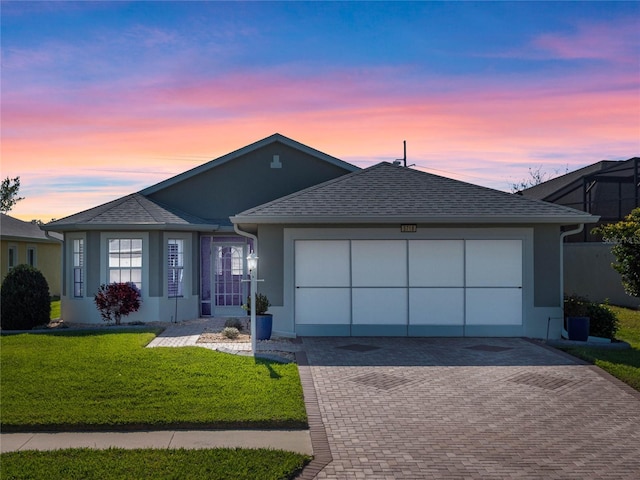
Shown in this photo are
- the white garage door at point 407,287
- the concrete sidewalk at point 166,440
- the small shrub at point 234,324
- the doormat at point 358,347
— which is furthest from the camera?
the small shrub at point 234,324

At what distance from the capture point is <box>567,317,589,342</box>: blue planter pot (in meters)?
14.4

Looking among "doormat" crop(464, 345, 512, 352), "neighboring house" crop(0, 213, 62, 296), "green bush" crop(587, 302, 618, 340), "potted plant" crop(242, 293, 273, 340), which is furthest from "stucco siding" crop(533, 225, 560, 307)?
"neighboring house" crop(0, 213, 62, 296)

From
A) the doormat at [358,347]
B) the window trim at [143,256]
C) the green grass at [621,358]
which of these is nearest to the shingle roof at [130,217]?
the window trim at [143,256]

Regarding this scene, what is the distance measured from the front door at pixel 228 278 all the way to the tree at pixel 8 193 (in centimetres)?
3754

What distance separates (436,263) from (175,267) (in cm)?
770

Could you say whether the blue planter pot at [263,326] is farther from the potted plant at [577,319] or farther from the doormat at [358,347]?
the potted plant at [577,319]

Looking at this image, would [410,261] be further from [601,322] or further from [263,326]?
[601,322]

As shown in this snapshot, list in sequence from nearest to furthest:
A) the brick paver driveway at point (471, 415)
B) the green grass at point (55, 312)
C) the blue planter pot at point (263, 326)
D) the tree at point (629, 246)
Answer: the brick paver driveway at point (471, 415) → the blue planter pot at point (263, 326) → the tree at point (629, 246) → the green grass at point (55, 312)

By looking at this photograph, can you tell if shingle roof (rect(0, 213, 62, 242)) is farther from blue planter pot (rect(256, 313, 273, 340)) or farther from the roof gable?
blue planter pot (rect(256, 313, 273, 340))

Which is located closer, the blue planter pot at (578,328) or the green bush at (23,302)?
the blue planter pot at (578,328)

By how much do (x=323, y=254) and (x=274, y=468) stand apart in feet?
29.1

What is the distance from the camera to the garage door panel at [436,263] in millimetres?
15211

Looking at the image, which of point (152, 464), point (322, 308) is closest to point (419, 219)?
point (322, 308)

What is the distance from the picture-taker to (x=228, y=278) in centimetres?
1936
